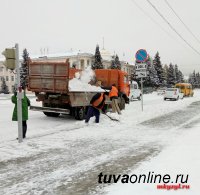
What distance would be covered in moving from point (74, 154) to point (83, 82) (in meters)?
8.03

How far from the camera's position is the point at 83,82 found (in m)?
Answer: 15.6

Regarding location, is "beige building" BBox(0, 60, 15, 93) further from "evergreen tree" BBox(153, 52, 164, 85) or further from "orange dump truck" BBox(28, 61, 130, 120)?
"orange dump truck" BBox(28, 61, 130, 120)

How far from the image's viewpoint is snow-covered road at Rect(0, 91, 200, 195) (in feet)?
18.2

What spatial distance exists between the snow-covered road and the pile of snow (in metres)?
2.47

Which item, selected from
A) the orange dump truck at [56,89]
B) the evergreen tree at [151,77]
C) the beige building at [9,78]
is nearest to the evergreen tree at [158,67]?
the evergreen tree at [151,77]

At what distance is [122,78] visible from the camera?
765 inches

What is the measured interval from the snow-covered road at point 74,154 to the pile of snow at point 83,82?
8.09ft

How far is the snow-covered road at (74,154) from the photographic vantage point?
5.54 m

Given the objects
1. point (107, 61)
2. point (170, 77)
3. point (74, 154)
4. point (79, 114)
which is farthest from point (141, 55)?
point (107, 61)

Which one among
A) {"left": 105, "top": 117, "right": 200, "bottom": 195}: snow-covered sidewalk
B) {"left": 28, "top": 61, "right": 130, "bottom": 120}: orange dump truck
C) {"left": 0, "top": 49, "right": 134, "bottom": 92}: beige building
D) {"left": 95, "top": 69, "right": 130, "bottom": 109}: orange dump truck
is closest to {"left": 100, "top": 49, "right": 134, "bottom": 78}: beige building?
{"left": 0, "top": 49, "right": 134, "bottom": 92}: beige building

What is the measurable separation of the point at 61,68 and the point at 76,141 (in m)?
5.41

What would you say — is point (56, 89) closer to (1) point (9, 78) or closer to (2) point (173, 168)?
(2) point (173, 168)

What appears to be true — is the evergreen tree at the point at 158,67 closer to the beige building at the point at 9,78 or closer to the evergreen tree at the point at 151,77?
the evergreen tree at the point at 151,77

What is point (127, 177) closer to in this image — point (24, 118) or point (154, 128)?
point (24, 118)
